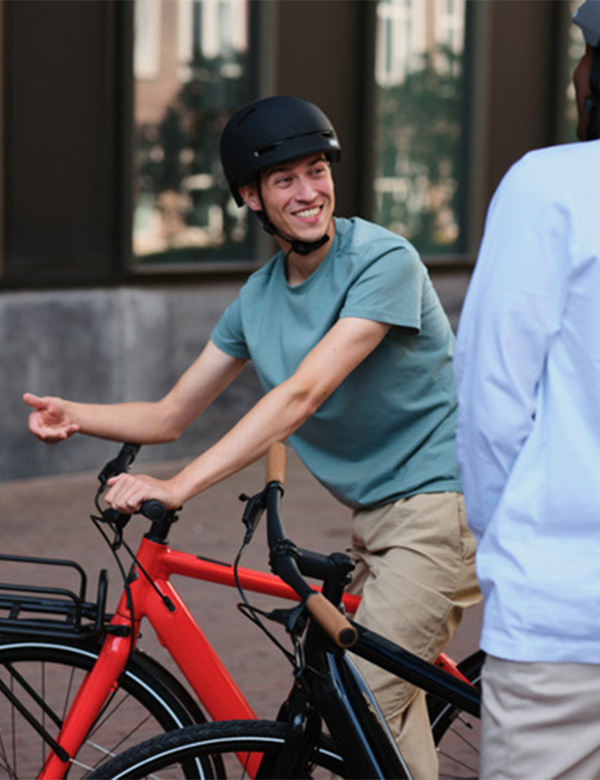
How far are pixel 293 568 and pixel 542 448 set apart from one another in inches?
16.1

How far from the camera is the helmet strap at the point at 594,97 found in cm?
236

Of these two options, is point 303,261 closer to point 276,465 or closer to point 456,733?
point 276,465

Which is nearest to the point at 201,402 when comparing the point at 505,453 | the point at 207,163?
the point at 505,453

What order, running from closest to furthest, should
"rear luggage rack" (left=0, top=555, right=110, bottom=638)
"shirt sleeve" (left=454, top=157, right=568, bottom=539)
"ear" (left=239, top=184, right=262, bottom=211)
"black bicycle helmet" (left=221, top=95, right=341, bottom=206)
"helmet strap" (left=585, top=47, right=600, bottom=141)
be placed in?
"shirt sleeve" (left=454, top=157, right=568, bottom=539)
"helmet strap" (left=585, top=47, right=600, bottom=141)
"rear luggage rack" (left=0, top=555, right=110, bottom=638)
"black bicycle helmet" (left=221, top=95, right=341, bottom=206)
"ear" (left=239, top=184, right=262, bottom=211)

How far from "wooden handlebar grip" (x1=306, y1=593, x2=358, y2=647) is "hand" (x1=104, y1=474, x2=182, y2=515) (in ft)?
2.58

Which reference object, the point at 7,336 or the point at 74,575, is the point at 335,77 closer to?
the point at 7,336

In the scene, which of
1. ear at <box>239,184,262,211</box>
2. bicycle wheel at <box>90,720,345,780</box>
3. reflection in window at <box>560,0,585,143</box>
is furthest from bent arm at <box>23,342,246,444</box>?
reflection in window at <box>560,0,585,143</box>

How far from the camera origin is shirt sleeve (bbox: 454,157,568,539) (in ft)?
7.25

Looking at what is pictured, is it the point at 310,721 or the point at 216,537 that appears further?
the point at 216,537

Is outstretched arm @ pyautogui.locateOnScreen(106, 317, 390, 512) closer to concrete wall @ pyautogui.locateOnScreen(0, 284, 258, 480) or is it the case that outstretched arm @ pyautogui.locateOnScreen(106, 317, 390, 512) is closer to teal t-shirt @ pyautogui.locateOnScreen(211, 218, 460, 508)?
teal t-shirt @ pyautogui.locateOnScreen(211, 218, 460, 508)

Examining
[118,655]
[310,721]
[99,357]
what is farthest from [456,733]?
[99,357]

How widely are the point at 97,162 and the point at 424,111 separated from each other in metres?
3.05

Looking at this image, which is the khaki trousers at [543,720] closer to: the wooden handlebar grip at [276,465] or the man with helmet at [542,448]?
the man with helmet at [542,448]

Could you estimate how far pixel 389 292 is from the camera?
322cm
